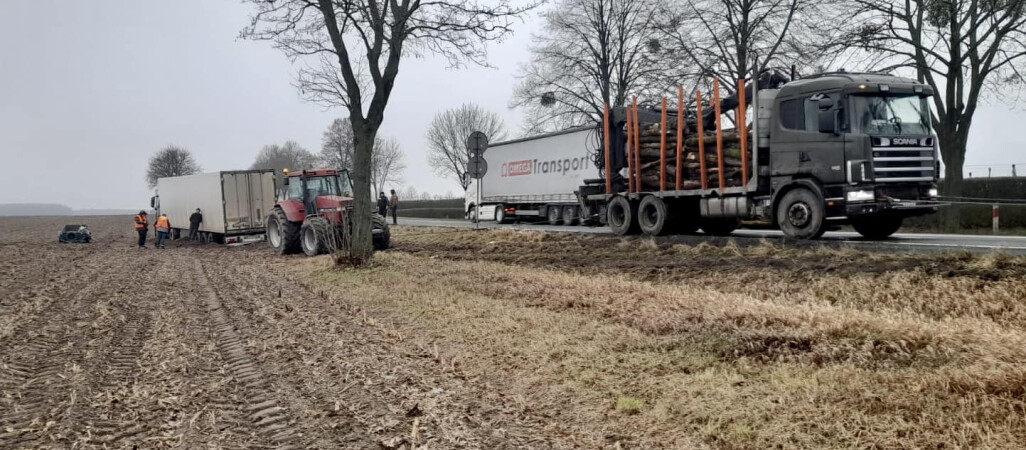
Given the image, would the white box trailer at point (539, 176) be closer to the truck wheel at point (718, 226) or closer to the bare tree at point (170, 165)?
the truck wheel at point (718, 226)

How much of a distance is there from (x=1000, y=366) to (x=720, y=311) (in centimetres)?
268

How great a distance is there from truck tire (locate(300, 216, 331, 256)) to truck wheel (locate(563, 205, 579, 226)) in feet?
37.8

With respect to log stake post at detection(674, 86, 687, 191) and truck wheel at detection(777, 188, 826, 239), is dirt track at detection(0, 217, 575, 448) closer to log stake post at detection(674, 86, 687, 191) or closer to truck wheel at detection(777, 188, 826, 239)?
truck wheel at detection(777, 188, 826, 239)

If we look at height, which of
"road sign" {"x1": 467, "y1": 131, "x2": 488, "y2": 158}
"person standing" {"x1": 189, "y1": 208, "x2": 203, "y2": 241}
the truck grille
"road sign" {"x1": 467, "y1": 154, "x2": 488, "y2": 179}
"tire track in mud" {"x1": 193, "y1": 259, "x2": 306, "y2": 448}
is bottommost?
"tire track in mud" {"x1": 193, "y1": 259, "x2": 306, "y2": 448}

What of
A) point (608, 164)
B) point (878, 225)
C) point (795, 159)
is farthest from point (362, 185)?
point (878, 225)

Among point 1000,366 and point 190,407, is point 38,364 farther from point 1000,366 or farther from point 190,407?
point 1000,366

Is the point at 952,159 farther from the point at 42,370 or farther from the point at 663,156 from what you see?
the point at 42,370

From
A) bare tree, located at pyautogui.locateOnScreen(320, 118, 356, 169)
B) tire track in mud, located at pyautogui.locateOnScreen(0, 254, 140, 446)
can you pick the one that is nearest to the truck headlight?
tire track in mud, located at pyautogui.locateOnScreen(0, 254, 140, 446)

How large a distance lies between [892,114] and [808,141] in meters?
1.47

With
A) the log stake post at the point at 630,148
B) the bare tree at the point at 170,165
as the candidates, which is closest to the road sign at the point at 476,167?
the log stake post at the point at 630,148

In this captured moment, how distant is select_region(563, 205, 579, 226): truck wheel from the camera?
90.1 feet

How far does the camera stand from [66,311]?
9.38 m

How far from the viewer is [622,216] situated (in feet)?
62.4

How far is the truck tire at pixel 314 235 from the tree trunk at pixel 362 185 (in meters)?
2.91
